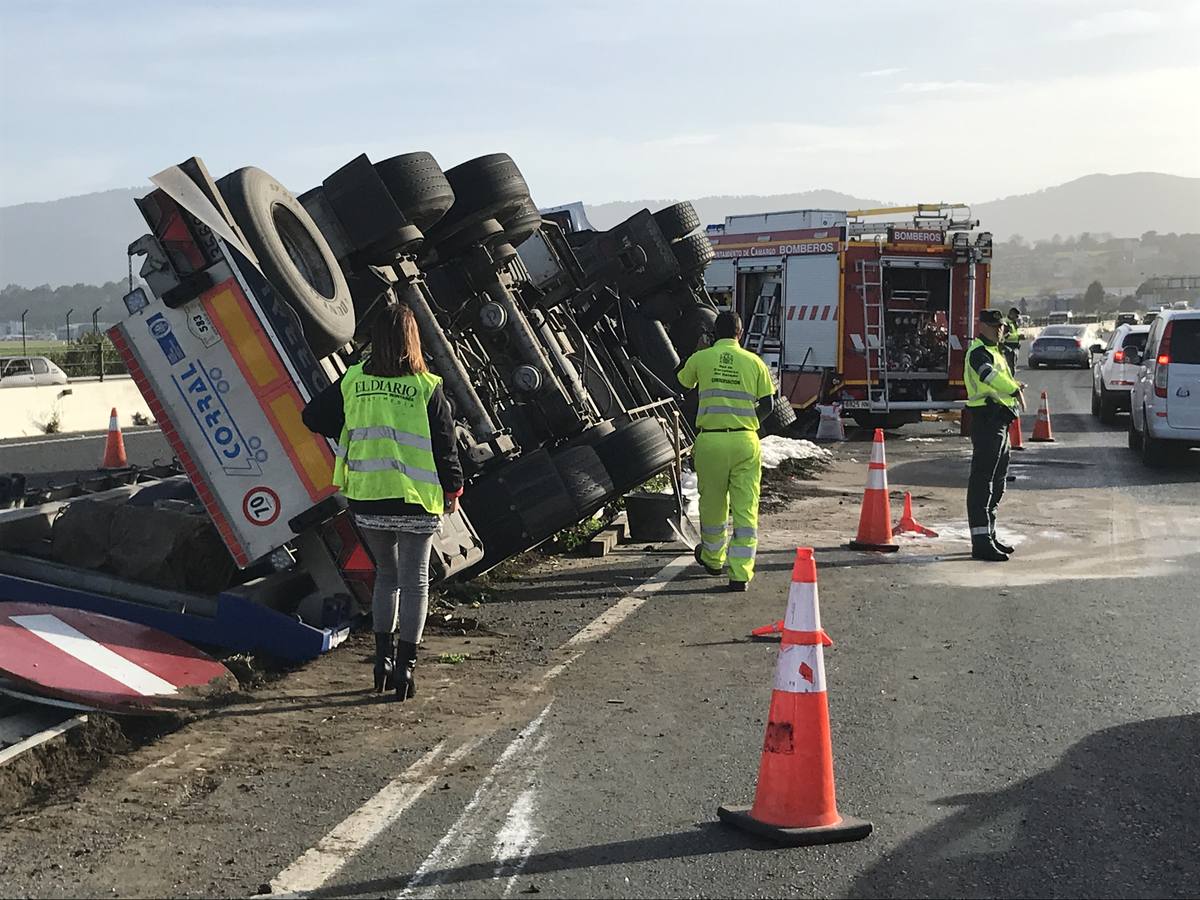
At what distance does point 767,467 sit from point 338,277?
9632 millimetres

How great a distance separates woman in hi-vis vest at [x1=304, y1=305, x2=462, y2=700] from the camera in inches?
250

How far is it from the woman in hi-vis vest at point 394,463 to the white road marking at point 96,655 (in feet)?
3.19

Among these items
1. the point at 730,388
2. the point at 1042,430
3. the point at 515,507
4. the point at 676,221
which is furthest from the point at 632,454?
the point at 1042,430

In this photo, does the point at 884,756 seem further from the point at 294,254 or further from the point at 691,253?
the point at 691,253

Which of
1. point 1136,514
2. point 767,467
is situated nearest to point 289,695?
point 1136,514

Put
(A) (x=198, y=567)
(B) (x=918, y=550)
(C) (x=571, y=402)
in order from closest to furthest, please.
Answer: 1. (A) (x=198, y=567)
2. (C) (x=571, y=402)
3. (B) (x=918, y=550)

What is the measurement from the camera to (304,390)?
275 inches

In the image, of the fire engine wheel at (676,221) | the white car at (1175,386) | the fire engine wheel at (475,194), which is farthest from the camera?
the white car at (1175,386)

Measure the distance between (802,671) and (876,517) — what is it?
6445 mm

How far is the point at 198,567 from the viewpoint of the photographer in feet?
24.0

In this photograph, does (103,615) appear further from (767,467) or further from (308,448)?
(767,467)

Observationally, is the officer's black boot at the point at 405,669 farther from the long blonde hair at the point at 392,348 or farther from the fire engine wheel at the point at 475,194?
the fire engine wheel at the point at 475,194

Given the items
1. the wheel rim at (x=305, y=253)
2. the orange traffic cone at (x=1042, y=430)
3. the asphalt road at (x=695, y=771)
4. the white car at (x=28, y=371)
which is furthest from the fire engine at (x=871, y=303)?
the white car at (x=28, y=371)

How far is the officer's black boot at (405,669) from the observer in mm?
6332
